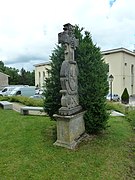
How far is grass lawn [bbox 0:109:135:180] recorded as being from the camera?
4.30 meters

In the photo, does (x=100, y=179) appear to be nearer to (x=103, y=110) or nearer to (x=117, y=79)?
(x=103, y=110)

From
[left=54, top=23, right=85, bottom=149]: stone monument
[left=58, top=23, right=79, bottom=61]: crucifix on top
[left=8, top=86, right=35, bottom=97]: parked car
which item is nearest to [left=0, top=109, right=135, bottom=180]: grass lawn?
[left=54, top=23, right=85, bottom=149]: stone monument

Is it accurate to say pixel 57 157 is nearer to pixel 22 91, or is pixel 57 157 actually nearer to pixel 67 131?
pixel 67 131

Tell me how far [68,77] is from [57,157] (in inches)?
80.7

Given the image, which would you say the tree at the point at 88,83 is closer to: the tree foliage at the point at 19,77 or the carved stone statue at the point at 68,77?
the carved stone statue at the point at 68,77

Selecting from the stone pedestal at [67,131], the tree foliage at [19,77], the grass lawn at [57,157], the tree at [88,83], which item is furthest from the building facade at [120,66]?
the stone pedestal at [67,131]

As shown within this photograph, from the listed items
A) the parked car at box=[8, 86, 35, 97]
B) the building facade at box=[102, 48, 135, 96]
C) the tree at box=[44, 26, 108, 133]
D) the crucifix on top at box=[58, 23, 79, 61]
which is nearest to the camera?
the crucifix on top at box=[58, 23, 79, 61]

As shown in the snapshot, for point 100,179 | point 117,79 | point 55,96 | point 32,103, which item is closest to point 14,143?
point 55,96

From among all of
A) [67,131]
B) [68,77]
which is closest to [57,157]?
[67,131]

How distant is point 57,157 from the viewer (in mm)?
4992

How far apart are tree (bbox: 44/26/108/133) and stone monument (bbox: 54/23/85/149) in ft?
0.81

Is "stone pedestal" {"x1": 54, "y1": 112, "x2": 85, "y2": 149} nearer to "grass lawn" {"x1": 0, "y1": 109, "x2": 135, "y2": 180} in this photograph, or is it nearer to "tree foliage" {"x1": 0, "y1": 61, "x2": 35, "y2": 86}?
"grass lawn" {"x1": 0, "y1": 109, "x2": 135, "y2": 180}

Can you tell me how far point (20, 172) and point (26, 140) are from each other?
5.84 feet

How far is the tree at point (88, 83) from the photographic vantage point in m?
6.45
